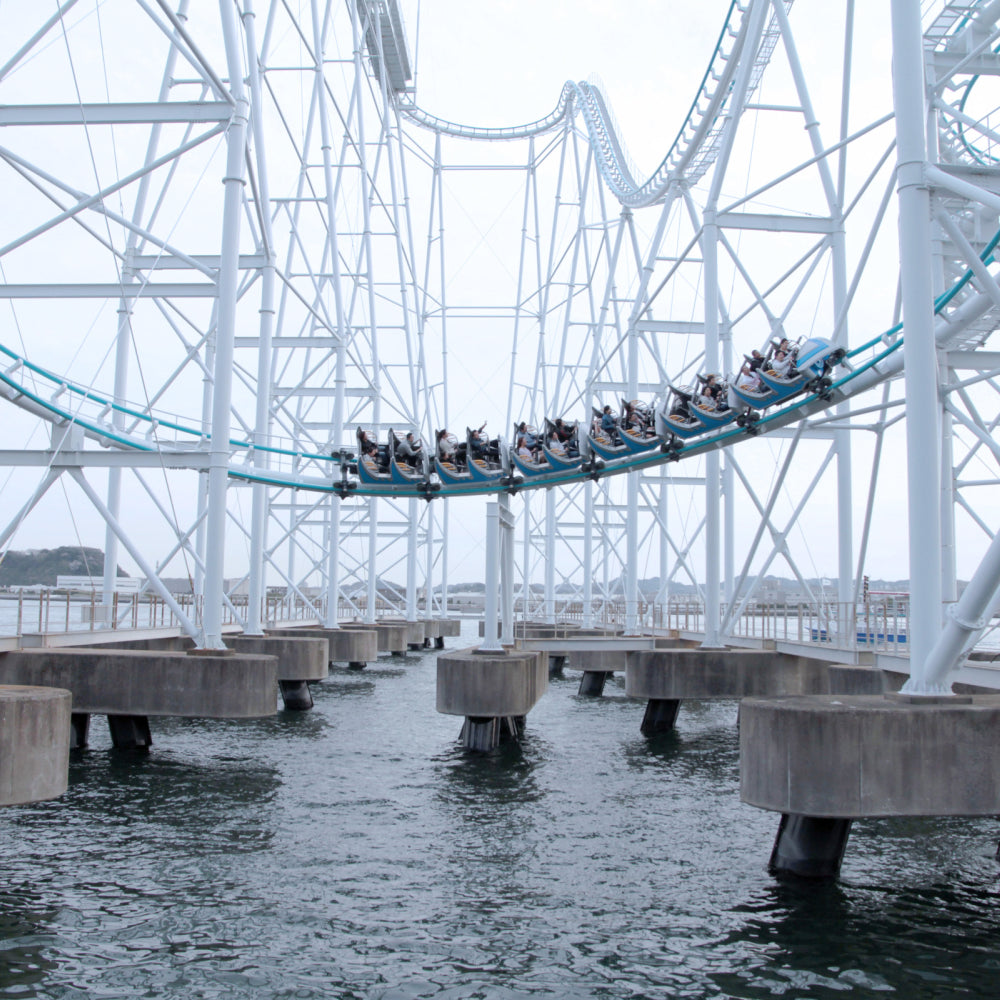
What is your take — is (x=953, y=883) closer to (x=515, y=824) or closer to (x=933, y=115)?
(x=515, y=824)

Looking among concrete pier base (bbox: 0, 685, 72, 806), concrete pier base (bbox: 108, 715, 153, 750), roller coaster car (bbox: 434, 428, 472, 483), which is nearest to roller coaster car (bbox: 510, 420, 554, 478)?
roller coaster car (bbox: 434, 428, 472, 483)

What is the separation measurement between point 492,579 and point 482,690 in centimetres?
308

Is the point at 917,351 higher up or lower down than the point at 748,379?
lower down

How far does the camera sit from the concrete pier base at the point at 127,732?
20594 millimetres

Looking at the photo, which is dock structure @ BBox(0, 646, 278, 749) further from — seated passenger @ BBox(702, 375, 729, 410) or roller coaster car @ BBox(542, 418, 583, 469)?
seated passenger @ BBox(702, 375, 729, 410)

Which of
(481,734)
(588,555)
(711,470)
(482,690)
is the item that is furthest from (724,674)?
(588,555)

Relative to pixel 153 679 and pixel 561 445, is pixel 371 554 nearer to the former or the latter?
pixel 561 445

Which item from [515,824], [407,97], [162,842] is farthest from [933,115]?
[407,97]

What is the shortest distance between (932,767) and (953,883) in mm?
2849

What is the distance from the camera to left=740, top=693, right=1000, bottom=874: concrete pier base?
10.6 m

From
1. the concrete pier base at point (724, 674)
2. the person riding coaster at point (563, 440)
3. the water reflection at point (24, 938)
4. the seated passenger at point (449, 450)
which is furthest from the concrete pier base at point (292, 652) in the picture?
the water reflection at point (24, 938)

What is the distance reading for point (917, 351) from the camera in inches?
461

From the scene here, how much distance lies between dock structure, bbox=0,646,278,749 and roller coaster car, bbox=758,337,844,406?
985cm

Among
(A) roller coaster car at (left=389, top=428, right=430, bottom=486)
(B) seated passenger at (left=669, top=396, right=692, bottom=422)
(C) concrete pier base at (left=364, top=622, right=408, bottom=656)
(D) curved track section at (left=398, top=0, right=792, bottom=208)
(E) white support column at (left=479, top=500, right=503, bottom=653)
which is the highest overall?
(D) curved track section at (left=398, top=0, right=792, bottom=208)
